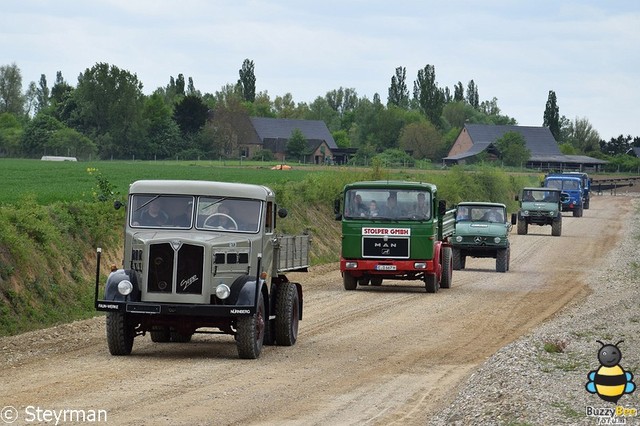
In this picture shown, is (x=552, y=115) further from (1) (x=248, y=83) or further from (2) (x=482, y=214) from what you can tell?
(2) (x=482, y=214)

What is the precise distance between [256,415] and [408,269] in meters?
15.6

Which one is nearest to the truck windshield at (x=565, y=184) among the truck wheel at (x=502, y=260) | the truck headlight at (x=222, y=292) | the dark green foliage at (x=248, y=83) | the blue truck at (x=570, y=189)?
the blue truck at (x=570, y=189)

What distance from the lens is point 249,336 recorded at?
16328 millimetres

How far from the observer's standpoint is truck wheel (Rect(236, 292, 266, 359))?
641 inches

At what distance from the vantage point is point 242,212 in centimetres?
1741

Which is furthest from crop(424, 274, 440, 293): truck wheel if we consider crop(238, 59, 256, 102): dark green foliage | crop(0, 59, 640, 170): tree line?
crop(238, 59, 256, 102): dark green foliage

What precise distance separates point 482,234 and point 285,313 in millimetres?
17728

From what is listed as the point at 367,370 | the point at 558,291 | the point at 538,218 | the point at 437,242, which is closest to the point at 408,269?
the point at 437,242

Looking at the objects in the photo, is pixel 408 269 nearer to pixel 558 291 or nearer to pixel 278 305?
pixel 558 291

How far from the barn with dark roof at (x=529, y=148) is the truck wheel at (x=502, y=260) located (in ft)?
352

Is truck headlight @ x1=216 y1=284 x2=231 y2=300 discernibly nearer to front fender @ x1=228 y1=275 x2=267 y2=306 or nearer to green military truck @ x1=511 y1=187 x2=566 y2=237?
front fender @ x1=228 y1=275 x2=267 y2=306

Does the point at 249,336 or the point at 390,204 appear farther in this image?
the point at 390,204

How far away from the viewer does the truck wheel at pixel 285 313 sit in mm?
17938

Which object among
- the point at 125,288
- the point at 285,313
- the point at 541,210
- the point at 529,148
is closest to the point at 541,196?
the point at 541,210
